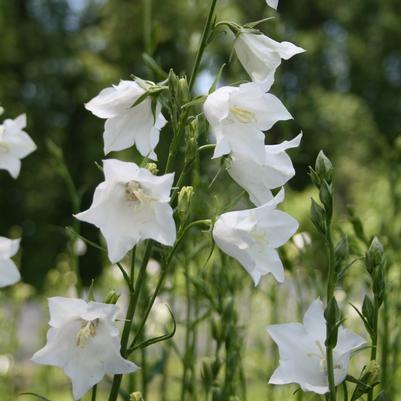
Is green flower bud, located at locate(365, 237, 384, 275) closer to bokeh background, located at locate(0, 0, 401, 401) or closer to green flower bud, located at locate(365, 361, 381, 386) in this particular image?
green flower bud, located at locate(365, 361, 381, 386)

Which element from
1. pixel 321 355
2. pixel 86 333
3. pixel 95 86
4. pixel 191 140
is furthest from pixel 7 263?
pixel 95 86

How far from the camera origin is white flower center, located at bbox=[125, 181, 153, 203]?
1005 mm

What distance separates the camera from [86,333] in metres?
1.00

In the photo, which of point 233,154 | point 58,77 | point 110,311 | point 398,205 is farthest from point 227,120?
point 58,77

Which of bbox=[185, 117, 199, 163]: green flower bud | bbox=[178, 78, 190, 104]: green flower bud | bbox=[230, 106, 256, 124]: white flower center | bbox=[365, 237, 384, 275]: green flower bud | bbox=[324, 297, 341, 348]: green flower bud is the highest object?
bbox=[178, 78, 190, 104]: green flower bud

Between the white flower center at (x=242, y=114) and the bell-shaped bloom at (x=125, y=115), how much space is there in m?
0.10

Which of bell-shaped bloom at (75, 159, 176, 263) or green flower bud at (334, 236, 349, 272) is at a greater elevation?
bell-shaped bloom at (75, 159, 176, 263)

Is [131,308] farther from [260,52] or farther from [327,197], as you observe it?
[260,52]

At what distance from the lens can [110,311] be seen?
0.93m

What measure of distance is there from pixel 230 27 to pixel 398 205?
0.95 m

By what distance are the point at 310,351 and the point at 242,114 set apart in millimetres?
323

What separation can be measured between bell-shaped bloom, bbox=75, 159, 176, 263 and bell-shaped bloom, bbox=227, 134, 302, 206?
12 cm

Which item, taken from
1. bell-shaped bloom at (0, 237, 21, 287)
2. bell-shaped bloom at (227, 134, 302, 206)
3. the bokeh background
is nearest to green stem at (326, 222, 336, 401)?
bell-shaped bloom at (227, 134, 302, 206)

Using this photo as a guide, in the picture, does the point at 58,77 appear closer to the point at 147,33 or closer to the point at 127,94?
the point at 147,33
